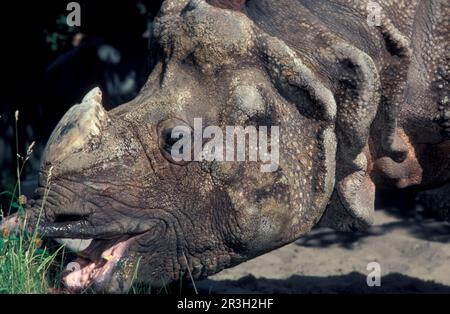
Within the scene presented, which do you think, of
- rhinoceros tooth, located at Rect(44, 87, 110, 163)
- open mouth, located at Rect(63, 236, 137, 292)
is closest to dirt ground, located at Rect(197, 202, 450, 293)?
open mouth, located at Rect(63, 236, 137, 292)

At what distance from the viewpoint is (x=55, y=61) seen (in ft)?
31.8

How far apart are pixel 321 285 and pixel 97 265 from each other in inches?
114

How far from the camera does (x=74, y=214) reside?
3.91 metres

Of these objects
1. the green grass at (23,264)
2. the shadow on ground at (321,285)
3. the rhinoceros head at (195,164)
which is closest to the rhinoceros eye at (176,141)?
the rhinoceros head at (195,164)

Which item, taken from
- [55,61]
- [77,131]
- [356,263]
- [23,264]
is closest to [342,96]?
[77,131]

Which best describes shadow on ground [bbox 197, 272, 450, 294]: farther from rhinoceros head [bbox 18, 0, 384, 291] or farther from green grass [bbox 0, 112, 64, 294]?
rhinoceros head [bbox 18, 0, 384, 291]

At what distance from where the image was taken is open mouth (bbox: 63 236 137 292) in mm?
3916

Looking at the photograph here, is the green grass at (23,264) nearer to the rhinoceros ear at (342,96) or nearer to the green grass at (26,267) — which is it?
the green grass at (26,267)

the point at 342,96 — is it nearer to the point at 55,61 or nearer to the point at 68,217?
the point at 68,217

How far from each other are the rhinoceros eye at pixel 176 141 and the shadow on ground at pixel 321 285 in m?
2.43

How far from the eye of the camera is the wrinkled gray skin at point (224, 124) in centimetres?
392

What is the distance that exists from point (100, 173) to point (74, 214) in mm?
233

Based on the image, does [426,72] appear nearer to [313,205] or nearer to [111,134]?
[313,205]
